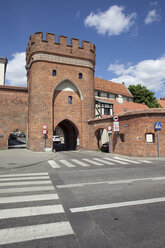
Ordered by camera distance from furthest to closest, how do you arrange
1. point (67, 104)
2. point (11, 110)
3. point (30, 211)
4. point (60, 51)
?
point (67, 104), point (11, 110), point (60, 51), point (30, 211)

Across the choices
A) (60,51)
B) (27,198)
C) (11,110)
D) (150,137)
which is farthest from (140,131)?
(11,110)

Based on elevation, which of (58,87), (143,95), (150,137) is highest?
(143,95)

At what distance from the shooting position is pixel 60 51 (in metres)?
21.4

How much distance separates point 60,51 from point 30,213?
2062cm

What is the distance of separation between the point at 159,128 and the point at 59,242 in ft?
43.9

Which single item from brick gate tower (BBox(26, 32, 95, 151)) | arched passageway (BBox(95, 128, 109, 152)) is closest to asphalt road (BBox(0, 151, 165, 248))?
arched passageway (BBox(95, 128, 109, 152))

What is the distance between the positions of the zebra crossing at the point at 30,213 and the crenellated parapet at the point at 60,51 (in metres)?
17.9

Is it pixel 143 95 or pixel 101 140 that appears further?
pixel 143 95

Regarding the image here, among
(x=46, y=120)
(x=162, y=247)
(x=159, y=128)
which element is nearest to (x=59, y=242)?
(x=162, y=247)

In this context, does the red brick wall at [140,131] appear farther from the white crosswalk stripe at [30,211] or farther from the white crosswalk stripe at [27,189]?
the white crosswalk stripe at [30,211]

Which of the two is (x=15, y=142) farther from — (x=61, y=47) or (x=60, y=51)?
(x=61, y=47)

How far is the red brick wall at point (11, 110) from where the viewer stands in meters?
21.2

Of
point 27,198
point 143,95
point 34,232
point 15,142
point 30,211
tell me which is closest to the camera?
point 34,232

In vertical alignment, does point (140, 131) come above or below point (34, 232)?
above
